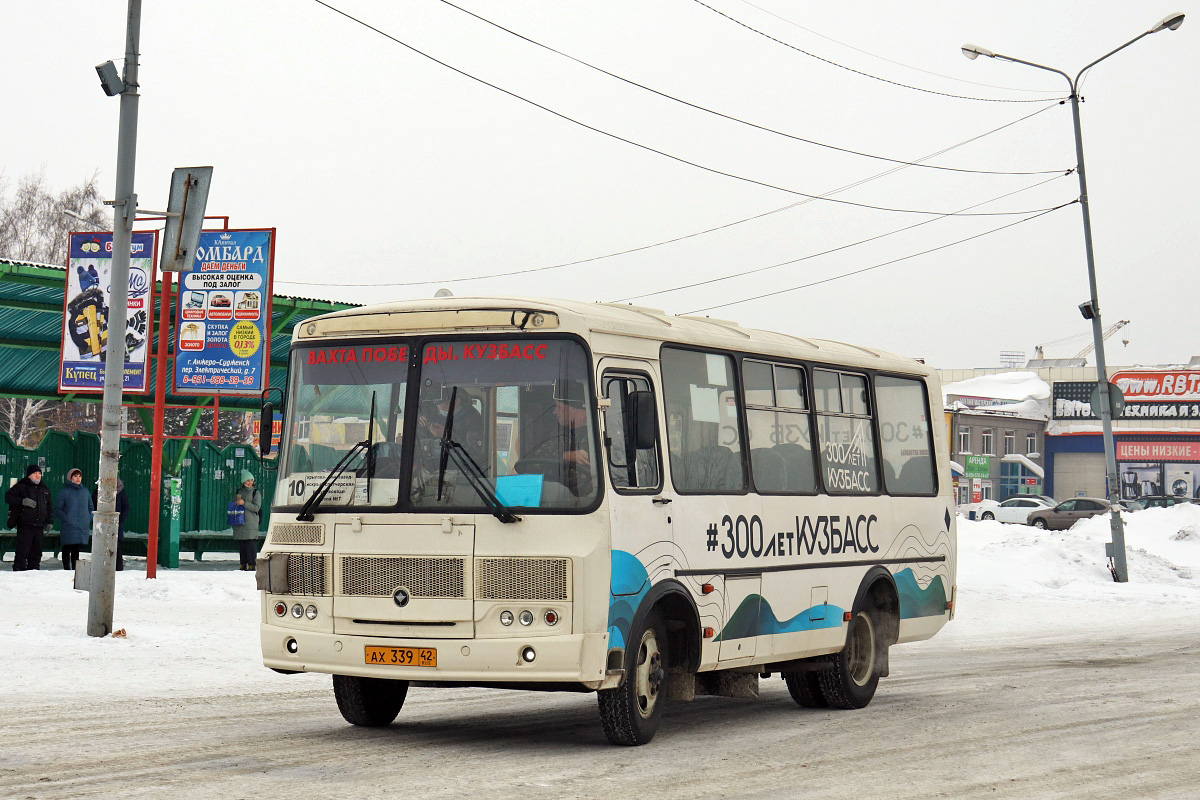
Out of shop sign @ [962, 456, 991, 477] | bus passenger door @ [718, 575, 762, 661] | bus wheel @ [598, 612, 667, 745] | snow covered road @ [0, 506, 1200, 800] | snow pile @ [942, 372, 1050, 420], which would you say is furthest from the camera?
snow pile @ [942, 372, 1050, 420]

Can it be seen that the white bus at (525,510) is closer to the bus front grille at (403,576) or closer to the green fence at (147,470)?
the bus front grille at (403,576)

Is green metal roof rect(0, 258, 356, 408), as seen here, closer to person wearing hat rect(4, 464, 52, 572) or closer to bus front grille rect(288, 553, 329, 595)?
Answer: person wearing hat rect(4, 464, 52, 572)

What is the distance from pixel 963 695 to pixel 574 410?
567 centimetres

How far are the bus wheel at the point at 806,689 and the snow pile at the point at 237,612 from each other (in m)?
4.09

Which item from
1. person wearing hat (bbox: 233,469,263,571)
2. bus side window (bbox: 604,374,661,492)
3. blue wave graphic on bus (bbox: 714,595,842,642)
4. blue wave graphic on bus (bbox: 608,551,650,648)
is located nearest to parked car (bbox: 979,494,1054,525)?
person wearing hat (bbox: 233,469,263,571)

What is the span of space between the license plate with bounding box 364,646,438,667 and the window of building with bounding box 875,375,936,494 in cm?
519

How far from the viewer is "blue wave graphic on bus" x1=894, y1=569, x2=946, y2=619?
1314cm

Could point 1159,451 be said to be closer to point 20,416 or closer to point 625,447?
point 20,416

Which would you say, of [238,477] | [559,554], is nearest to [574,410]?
[559,554]

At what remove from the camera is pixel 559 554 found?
9.09 meters

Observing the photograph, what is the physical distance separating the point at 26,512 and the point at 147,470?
4298mm

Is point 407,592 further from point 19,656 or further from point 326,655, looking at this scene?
point 19,656

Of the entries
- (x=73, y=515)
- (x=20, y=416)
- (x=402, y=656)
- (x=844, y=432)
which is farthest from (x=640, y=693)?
(x=20, y=416)

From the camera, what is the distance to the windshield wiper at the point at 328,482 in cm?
963
